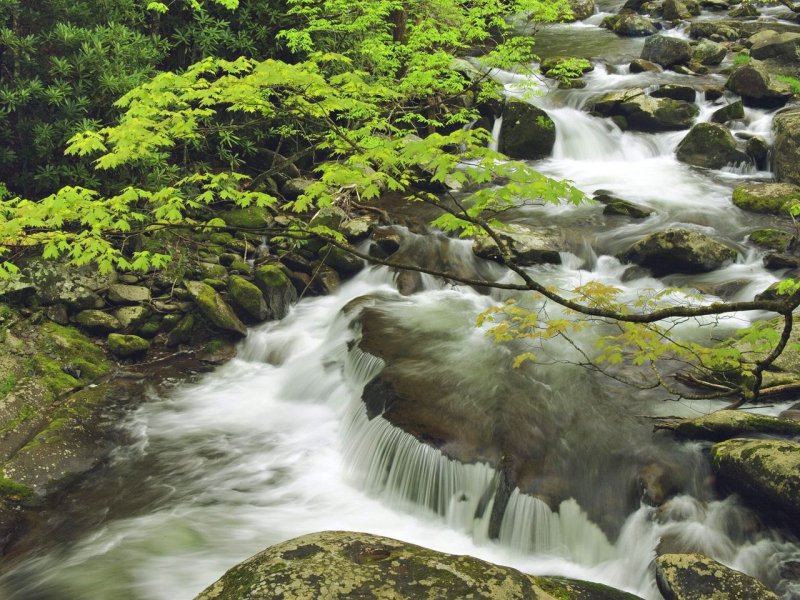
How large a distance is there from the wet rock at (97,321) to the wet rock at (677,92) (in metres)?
15.1

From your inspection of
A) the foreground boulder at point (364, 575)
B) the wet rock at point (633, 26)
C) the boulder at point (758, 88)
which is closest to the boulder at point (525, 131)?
the boulder at point (758, 88)

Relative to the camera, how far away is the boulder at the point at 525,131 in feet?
46.0

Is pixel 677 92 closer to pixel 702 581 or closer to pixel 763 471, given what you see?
pixel 763 471

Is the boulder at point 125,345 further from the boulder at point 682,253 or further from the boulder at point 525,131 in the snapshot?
the boulder at point 525,131

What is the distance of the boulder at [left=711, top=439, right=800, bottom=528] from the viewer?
4164mm

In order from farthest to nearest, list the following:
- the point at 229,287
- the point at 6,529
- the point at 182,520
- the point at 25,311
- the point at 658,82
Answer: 1. the point at 658,82
2. the point at 229,287
3. the point at 25,311
4. the point at 182,520
5. the point at 6,529

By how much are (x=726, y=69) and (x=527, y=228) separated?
12074 mm

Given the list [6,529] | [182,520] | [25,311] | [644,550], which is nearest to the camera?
[644,550]

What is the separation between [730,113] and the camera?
46.3 ft

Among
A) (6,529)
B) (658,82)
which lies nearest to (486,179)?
(6,529)

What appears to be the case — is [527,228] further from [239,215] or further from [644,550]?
[644,550]

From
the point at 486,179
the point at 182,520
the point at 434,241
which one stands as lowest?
the point at 182,520

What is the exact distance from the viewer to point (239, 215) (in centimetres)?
1016

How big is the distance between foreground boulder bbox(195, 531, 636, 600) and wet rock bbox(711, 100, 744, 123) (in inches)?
568
